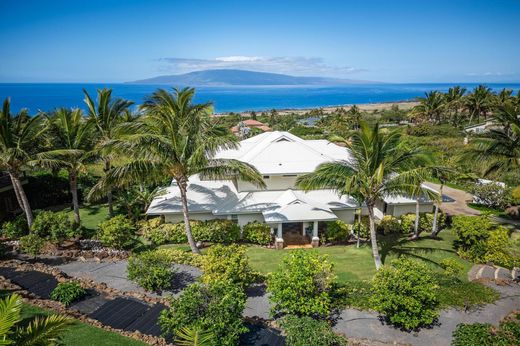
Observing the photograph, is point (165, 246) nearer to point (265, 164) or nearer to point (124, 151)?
point (124, 151)

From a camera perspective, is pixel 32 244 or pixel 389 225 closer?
pixel 32 244

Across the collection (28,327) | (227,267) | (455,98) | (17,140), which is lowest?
(227,267)

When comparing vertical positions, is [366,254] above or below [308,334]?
below

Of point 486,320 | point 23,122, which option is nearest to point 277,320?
point 486,320

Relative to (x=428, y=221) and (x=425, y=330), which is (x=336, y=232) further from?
(x=425, y=330)

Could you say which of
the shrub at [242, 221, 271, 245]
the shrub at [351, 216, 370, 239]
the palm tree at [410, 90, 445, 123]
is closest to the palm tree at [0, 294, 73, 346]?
the shrub at [242, 221, 271, 245]

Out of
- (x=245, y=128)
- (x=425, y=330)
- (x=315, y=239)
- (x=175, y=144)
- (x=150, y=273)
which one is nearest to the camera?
(x=425, y=330)

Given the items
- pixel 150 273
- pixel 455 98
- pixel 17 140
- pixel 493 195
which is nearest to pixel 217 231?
pixel 150 273

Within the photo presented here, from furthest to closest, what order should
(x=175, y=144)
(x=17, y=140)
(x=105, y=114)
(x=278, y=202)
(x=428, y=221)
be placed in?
(x=105, y=114), (x=428, y=221), (x=278, y=202), (x=17, y=140), (x=175, y=144)
